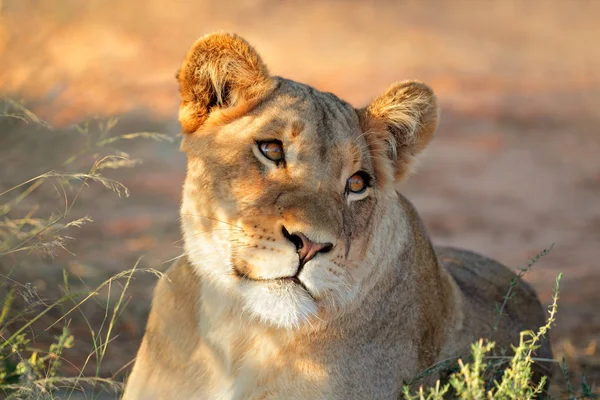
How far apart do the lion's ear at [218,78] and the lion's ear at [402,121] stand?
19.8 inches

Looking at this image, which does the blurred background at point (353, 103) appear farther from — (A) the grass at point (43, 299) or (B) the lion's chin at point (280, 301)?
(B) the lion's chin at point (280, 301)

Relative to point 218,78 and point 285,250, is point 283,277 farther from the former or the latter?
point 218,78

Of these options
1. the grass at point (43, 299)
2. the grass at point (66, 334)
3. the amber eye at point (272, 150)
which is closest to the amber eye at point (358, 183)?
the amber eye at point (272, 150)

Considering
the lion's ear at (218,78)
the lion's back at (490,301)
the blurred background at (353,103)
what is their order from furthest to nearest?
1. the blurred background at (353,103)
2. the lion's back at (490,301)
3. the lion's ear at (218,78)

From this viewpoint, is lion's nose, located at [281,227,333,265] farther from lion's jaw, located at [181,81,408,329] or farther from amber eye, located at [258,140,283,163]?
amber eye, located at [258,140,283,163]

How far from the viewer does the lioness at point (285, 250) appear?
3758 mm

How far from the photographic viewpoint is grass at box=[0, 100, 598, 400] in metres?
3.69

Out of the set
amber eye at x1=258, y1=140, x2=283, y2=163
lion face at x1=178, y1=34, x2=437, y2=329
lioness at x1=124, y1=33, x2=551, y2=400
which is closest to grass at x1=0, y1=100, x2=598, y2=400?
lioness at x1=124, y1=33, x2=551, y2=400

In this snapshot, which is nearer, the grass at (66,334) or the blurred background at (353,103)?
the grass at (66,334)

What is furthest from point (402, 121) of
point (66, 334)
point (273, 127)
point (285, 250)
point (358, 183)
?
point (66, 334)

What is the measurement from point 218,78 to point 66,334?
117 cm

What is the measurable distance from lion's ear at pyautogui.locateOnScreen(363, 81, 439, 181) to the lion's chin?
931mm

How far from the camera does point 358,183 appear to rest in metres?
4.18

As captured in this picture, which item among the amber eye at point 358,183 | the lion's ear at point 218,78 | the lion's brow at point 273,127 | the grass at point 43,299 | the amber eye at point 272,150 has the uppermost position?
the lion's ear at point 218,78
